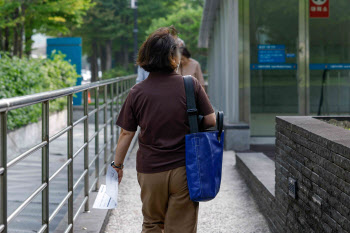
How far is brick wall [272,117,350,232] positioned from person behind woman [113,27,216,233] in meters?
0.78

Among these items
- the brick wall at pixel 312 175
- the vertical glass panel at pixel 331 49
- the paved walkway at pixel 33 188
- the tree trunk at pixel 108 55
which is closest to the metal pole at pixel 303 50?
the vertical glass panel at pixel 331 49

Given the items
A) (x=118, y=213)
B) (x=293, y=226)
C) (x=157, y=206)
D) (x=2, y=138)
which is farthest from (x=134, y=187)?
(x=2, y=138)

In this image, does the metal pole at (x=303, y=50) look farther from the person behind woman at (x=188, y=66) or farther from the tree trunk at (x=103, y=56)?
the tree trunk at (x=103, y=56)

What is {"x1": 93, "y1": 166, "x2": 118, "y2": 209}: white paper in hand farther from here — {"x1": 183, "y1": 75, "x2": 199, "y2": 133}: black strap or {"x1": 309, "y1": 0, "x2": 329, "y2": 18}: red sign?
{"x1": 309, "y1": 0, "x2": 329, "y2": 18}: red sign

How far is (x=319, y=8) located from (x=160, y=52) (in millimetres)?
8911

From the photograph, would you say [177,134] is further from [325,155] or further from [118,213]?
[118,213]

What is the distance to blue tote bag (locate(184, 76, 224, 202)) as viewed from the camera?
397cm

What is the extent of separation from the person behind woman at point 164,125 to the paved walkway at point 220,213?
7.97ft

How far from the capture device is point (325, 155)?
4.30 m

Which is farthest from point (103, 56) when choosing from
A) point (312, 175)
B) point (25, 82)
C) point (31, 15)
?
point (312, 175)

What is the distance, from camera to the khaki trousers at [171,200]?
160 inches

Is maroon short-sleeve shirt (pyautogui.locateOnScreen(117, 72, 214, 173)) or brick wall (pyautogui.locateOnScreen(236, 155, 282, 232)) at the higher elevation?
maroon short-sleeve shirt (pyautogui.locateOnScreen(117, 72, 214, 173))

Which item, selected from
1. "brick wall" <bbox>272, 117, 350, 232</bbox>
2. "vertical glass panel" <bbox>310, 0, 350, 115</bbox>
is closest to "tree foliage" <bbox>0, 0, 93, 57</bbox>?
"vertical glass panel" <bbox>310, 0, 350, 115</bbox>

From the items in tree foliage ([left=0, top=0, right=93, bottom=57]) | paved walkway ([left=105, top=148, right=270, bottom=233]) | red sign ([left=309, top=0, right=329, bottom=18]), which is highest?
tree foliage ([left=0, top=0, right=93, bottom=57])
